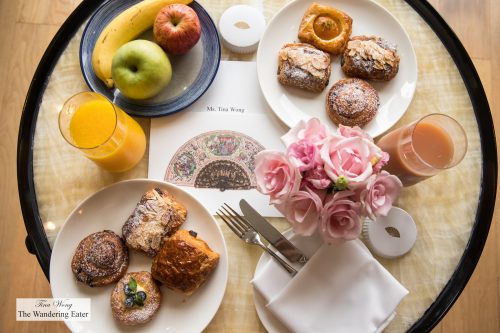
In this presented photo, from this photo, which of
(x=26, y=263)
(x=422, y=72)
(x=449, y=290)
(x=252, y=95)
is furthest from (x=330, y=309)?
(x=26, y=263)

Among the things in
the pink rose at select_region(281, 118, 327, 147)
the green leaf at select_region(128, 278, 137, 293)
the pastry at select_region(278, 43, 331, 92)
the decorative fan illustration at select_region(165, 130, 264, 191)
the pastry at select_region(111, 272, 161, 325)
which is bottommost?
the pastry at select_region(111, 272, 161, 325)

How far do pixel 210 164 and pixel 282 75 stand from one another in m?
0.31

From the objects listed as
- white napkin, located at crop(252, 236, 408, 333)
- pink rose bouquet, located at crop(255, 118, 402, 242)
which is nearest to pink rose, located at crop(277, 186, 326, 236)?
pink rose bouquet, located at crop(255, 118, 402, 242)

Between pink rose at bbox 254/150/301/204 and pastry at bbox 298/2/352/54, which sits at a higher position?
pastry at bbox 298/2/352/54

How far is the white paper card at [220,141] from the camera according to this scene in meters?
1.15

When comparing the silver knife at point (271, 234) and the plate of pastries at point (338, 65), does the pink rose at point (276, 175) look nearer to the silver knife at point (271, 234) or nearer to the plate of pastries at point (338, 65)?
the silver knife at point (271, 234)

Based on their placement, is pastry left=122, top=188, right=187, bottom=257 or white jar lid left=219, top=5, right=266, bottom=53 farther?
white jar lid left=219, top=5, right=266, bottom=53

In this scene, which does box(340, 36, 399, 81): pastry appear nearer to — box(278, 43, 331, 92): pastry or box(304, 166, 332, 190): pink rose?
box(278, 43, 331, 92): pastry

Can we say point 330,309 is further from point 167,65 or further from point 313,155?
point 167,65

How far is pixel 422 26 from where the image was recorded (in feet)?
4.09

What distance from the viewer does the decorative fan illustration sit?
1.15m

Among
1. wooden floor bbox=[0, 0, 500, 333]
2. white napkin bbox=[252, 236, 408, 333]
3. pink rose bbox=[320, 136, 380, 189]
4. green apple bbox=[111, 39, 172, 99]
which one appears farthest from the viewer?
wooden floor bbox=[0, 0, 500, 333]

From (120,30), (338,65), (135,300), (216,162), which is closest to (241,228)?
(216,162)

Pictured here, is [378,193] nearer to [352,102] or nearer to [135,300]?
[352,102]
